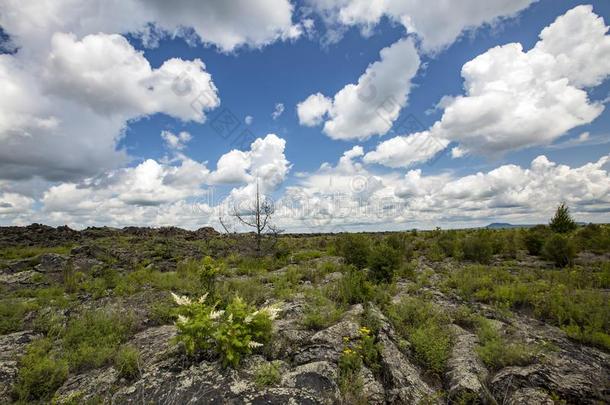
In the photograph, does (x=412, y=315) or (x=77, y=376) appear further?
(x=412, y=315)

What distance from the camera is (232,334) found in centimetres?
546

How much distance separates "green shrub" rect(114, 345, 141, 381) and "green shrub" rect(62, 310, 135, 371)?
1.24ft

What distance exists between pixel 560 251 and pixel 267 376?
15.6m

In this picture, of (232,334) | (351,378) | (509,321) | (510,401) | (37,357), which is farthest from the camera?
(509,321)

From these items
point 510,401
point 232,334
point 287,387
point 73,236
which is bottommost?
point 510,401

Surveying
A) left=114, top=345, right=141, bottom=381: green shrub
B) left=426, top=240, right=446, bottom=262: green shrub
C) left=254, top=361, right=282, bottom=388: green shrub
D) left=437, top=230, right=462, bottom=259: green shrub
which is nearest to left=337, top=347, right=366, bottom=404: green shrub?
left=254, top=361, right=282, bottom=388: green shrub

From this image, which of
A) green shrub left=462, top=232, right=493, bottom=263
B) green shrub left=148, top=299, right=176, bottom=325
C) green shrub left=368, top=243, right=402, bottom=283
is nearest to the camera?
green shrub left=148, top=299, right=176, bottom=325

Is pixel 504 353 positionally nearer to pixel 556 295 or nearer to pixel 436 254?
pixel 556 295

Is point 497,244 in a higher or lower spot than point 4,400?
higher

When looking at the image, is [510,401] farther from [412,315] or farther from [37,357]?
[37,357]

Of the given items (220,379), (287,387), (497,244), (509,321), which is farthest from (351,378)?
(497,244)

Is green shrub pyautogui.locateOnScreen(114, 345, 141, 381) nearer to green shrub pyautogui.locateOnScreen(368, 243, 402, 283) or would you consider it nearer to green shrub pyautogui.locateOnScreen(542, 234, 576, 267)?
green shrub pyautogui.locateOnScreen(368, 243, 402, 283)

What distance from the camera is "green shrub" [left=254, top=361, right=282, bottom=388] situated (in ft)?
16.1

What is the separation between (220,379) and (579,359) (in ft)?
21.9
